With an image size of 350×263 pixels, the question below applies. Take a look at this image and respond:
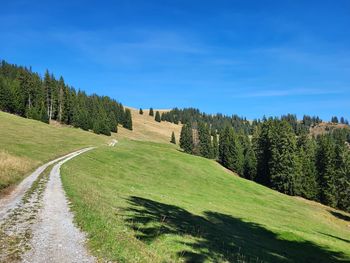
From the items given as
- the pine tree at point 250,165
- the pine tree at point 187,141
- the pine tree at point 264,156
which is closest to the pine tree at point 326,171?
the pine tree at point 264,156

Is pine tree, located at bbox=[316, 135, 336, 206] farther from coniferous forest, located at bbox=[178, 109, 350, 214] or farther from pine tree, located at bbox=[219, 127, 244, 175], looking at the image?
pine tree, located at bbox=[219, 127, 244, 175]

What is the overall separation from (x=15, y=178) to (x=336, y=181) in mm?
79012

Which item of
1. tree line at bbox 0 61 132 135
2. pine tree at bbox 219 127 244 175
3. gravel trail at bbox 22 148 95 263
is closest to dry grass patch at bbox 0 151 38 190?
gravel trail at bbox 22 148 95 263

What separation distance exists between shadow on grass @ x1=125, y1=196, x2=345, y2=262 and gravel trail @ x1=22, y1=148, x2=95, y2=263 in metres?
3.21

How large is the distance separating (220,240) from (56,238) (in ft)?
37.4

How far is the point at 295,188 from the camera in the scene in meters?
82.9

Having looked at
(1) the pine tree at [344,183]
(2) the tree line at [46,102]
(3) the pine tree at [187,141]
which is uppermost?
(2) the tree line at [46,102]

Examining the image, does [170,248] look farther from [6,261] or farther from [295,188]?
→ [295,188]

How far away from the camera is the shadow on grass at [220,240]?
16.1 m

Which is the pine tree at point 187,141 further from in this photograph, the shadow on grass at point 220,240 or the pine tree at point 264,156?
the shadow on grass at point 220,240

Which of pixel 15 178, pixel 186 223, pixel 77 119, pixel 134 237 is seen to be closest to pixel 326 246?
pixel 186 223

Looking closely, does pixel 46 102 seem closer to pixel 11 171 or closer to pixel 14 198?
pixel 11 171

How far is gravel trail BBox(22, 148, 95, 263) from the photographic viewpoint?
10625 mm

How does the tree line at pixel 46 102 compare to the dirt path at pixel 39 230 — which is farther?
the tree line at pixel 46 102
